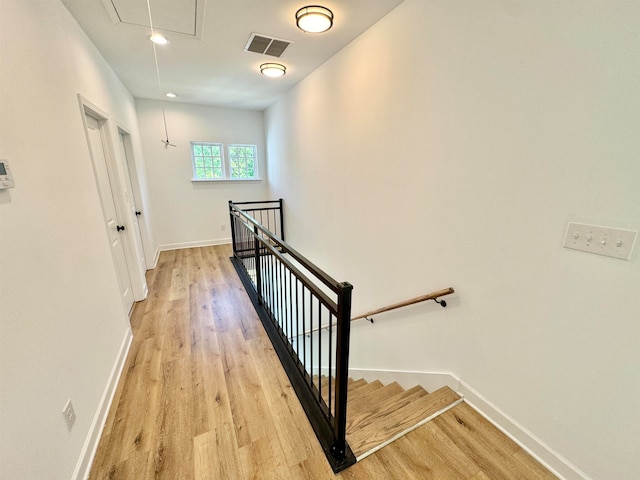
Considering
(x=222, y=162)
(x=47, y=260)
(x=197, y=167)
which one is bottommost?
(x=47, y=260)

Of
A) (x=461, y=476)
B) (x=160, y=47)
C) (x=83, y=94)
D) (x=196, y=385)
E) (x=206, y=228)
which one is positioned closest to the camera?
(x=461, y=476)

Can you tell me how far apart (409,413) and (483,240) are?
1153 mm

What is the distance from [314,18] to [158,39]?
1544mm

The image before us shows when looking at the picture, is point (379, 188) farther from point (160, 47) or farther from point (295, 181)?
point (160, 47)

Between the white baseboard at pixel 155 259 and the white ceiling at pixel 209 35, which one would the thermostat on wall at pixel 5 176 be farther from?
the white baseboard at pixel 155 259

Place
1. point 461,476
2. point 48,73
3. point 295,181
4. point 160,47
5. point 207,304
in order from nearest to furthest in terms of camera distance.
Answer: point 461,476, point 48,73, point 160,47, point 207,304, point 295,181

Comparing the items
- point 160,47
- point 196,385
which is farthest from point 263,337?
point 160,47

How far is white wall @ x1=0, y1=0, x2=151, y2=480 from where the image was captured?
3.22ft

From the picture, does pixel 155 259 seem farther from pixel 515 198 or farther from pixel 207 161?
pixel 515 198

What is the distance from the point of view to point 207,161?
5.30m

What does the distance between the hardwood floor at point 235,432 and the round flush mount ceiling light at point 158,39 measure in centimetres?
277

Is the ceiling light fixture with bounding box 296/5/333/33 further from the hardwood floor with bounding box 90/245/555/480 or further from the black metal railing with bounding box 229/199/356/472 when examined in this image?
the hardwood floor with bounding box 90/245/555/480

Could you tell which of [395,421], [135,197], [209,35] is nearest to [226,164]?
[135,197]

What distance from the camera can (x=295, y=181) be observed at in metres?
4.35
